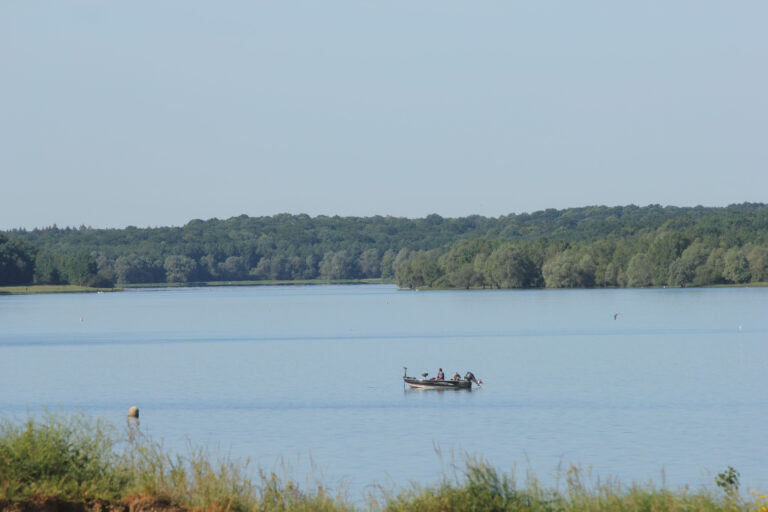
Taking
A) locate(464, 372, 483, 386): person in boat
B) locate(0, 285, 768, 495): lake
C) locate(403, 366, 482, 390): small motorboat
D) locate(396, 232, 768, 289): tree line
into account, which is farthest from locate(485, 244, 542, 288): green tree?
locate(403, 366, 482, 390): small motorboat

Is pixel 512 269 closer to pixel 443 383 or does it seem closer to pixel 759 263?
pixel 759 263

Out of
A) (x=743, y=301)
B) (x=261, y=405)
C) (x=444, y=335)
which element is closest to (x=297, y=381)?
(x=261, y=405)

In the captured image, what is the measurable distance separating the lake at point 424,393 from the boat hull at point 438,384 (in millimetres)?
1015

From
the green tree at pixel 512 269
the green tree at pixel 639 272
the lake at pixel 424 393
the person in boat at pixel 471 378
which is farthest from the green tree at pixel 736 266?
the person in boat at pixel 471 378

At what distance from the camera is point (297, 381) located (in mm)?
49844

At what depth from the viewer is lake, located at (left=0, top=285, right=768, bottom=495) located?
27750 millimetres

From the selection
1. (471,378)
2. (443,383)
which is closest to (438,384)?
(443,383)

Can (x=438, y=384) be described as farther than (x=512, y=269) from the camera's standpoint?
No

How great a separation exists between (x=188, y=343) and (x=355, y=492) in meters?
56.5

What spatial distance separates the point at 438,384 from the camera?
153ft

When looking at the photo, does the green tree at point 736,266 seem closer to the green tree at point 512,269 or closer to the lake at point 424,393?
the green tree at point 512,269

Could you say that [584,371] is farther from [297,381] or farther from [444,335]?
[444,335]

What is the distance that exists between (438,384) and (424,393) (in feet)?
3.38

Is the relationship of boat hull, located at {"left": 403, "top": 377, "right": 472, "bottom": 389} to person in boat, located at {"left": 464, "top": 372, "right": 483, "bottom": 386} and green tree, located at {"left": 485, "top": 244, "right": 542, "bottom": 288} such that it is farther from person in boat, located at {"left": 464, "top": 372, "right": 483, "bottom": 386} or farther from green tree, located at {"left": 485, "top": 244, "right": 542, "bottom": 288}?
green tree, located at {"left": 485, "top": 244, "right": 542, "bottom": 288}
